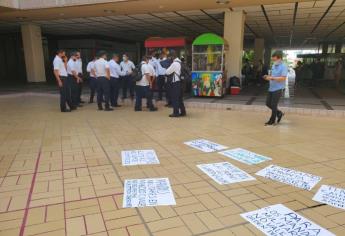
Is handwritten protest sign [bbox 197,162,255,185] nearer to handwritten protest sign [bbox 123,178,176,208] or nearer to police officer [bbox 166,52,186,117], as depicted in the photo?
handwritten protest sign [bbox 123,178,176,208]

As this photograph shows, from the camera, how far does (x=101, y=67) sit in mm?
8086

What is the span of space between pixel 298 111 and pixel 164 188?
20.1 feet

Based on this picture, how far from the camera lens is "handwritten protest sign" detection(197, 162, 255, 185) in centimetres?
350

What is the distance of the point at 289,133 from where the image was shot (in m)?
5.84

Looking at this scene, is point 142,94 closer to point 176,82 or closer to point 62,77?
point 176,82

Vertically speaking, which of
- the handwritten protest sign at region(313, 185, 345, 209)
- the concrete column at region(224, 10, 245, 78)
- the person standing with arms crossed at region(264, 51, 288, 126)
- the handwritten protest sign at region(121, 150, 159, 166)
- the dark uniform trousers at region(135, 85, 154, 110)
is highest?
the concrete column at region(224, 10, 245, 78)

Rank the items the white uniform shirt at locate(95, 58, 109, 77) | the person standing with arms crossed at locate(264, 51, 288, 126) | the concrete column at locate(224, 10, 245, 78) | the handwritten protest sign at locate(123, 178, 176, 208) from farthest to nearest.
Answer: the concrete column at locate(224, 10, 245, 78) → the white uniform shirt at locate(95, 58, 109, 77) → the person standing with arms crossed at locate(264, 51, 288, 126) → the handwritten protest sign at locate(123, 178, 176, 208)

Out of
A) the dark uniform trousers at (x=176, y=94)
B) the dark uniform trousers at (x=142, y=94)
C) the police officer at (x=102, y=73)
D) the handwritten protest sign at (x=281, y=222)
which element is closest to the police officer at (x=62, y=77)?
the police officer at (x=102, y=73)

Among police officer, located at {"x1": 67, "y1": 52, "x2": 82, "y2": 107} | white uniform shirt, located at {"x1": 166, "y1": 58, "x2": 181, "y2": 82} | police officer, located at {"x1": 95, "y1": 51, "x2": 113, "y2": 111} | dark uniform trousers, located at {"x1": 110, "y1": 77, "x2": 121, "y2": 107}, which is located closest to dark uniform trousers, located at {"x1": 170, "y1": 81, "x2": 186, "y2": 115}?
white uniform shirt, located at {"x1": 166, "y1": 58, "x2": 181, "y2": 82}

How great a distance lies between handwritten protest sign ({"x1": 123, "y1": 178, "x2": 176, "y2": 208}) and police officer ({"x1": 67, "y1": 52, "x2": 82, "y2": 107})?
6.04 meters

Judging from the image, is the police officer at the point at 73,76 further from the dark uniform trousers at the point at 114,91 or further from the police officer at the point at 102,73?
Result: the dark uniform trousers at the point at 114,91

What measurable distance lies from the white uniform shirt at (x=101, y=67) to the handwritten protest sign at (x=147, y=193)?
210 inches

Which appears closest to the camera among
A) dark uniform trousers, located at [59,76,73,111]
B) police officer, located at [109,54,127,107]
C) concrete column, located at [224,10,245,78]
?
dark uniform trousers, located at [59,76,73,111]

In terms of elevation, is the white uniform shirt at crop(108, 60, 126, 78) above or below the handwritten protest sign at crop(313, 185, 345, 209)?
above
